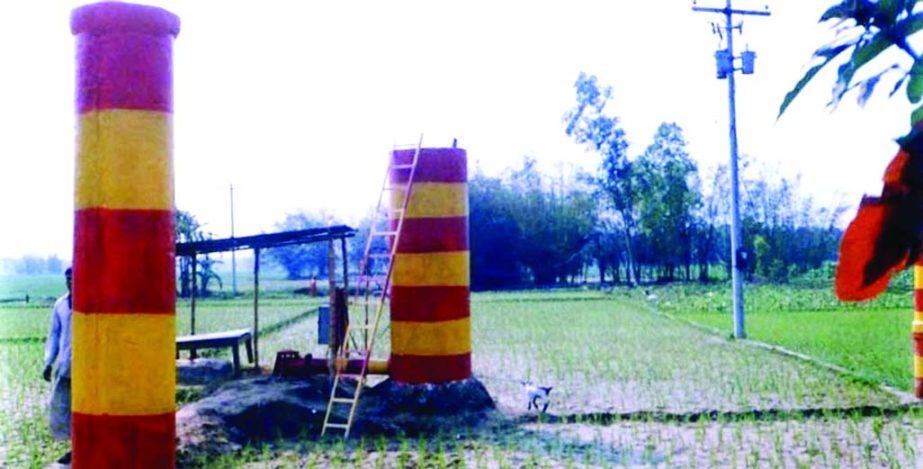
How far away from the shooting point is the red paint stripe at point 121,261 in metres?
3.07

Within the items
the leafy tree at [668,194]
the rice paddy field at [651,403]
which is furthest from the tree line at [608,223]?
the rice paddy field at [651,403]

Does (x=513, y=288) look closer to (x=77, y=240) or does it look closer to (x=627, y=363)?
(x=627, y=363)

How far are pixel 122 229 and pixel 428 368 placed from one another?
4.16m

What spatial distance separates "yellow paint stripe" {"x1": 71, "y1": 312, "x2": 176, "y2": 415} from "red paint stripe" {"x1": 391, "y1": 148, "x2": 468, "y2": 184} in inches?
162

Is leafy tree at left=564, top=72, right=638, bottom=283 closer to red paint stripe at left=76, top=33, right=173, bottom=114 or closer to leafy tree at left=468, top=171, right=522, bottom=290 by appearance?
leafy tree at left=468, top=171, right=522, bottom=290

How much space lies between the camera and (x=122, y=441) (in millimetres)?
3113

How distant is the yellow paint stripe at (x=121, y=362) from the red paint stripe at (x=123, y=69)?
2.11 feet

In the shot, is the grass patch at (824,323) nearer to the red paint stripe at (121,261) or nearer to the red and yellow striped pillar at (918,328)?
the red and yellow striped pillar at (918,328)

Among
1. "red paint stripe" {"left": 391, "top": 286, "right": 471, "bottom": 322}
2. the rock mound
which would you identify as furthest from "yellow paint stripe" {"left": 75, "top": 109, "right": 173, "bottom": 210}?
"red paint stripe" {"left": 391, "top": 286, "right": 471, "bottom": 322}

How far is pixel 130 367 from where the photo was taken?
3.10 m

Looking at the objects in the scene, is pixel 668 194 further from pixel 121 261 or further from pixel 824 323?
pixel 121 261

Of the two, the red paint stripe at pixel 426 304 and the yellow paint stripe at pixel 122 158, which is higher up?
Answer: the yellow paint stripe at pixel 122 158

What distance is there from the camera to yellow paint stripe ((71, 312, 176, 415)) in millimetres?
3082

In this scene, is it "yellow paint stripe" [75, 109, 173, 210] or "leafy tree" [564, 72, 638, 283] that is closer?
"yellow paint stripe" [75, 109, 173, 210]
